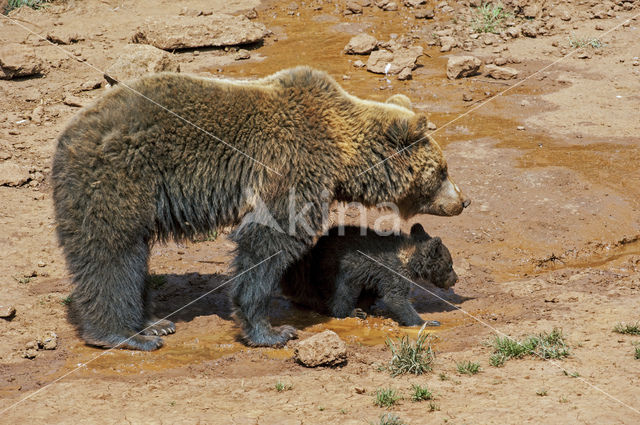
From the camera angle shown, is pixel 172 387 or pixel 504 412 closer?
pixel 504 412

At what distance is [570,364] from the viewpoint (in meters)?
5.65

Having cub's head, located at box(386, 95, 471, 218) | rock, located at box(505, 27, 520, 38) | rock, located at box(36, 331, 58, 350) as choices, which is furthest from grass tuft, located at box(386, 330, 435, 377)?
rock, located at box(505, 27, 520, 38)

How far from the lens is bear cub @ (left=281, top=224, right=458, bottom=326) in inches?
290

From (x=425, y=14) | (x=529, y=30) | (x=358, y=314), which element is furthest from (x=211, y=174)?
(x=425, y=14)

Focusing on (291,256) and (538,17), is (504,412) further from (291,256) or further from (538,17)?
(538,17)

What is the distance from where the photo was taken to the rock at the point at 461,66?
13625 millimetres

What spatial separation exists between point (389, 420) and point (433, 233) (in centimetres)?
470

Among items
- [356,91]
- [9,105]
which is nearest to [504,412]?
[356,91]

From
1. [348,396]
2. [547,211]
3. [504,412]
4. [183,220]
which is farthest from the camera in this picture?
[547,211]

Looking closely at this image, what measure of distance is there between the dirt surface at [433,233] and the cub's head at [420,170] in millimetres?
1150

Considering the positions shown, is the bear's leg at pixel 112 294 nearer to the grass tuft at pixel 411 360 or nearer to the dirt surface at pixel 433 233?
the dirt surface at pixel 433 233

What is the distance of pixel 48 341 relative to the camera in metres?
6.57

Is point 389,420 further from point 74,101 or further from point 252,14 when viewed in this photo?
point 252,14

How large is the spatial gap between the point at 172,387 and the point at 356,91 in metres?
8.71
